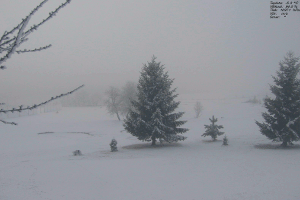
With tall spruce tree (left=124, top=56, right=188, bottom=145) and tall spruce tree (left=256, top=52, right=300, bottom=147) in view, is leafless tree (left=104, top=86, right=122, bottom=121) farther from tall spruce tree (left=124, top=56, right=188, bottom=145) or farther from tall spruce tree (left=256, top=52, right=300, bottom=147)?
tall spruce tree (left=256, top=52, right=300, bottom=147)

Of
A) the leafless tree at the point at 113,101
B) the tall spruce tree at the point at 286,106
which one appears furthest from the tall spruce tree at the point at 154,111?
the leafless tree at the point at 113,101

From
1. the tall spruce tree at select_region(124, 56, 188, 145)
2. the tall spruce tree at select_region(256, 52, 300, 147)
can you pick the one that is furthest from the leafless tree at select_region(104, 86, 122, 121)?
the tall spruce tree at select_region(256, 52, 300, 147)

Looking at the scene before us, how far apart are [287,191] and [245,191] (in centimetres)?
180

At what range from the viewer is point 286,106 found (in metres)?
19.0

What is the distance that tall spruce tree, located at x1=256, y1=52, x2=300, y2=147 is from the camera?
59.5 feet

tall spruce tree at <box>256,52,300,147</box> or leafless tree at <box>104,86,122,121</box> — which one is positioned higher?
leafless tree at <box>104,86,122,121</box>

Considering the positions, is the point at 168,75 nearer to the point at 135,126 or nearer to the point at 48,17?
the point at 135,126

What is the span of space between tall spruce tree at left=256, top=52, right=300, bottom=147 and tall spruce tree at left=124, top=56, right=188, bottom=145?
8650mm

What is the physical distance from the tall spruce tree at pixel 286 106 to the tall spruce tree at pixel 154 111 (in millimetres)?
8650

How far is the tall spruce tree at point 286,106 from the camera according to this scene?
59.5 ft

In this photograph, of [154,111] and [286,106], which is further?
[154,111]

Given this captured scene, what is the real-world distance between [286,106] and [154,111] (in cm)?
1284

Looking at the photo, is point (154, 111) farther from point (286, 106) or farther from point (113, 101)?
point (113, 101)

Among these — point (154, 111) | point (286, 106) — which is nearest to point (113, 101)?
point (154, 111)
